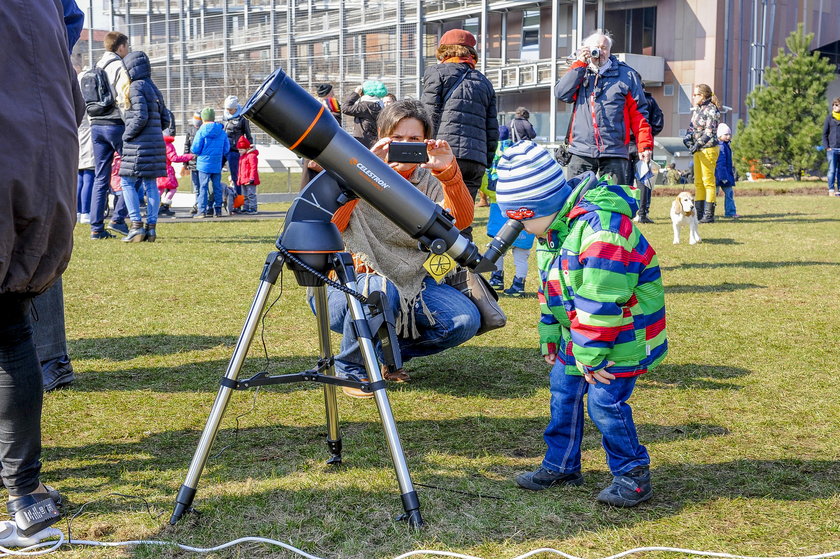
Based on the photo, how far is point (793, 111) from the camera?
2883cm

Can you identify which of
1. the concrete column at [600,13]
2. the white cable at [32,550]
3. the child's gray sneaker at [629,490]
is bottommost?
the white cable at [32,550]

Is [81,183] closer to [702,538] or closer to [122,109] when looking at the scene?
[122,109]

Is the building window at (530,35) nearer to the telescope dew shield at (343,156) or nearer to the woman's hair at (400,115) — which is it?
the woman's hair at (400,115)

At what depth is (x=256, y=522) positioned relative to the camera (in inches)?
131

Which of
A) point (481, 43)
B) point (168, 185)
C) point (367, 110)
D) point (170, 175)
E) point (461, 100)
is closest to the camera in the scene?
point (461, 100)

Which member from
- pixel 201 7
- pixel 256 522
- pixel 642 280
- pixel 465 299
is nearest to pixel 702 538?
pixel 642 280

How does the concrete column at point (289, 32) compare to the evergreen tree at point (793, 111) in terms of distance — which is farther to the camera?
the concrete column at point (289, 32)

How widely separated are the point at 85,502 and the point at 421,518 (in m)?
1.26

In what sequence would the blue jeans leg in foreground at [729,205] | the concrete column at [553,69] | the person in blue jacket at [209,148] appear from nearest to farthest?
1. the person in blue jacket at [209,148]
2. the blue jeans leg in foreground at [729,205]
3. the concrete column at [553,69]

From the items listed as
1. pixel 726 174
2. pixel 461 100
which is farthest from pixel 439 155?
pixel 726 174

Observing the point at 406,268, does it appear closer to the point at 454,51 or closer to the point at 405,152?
the point at 405,152

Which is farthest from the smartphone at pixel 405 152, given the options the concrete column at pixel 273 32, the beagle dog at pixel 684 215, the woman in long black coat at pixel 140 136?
the concrete column at pixel 273 32

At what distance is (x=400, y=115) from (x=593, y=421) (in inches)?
75.4

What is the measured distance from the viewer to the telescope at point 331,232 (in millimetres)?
2941
